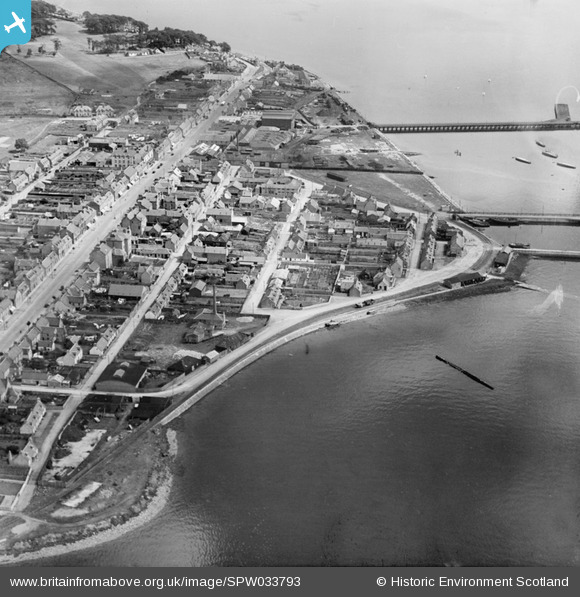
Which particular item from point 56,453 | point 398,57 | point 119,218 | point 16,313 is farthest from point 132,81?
point 56,453

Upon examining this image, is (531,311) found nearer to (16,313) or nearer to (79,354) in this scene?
(79,354)

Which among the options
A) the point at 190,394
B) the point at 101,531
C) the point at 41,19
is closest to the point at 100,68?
the point at 41,19

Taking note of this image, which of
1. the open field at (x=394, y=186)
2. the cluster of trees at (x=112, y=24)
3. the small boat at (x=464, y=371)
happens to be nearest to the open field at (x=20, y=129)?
the open field at (x=394, y=186)

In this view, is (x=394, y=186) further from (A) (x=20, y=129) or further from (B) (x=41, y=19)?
(B) (x=41, y=19)

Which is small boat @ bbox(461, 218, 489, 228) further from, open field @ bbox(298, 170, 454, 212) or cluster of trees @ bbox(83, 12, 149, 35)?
cluster of trees @ bbox(83, 12, 149, 35)

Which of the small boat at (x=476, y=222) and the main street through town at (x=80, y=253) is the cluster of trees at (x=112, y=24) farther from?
the small boat at (x=476, y=222)

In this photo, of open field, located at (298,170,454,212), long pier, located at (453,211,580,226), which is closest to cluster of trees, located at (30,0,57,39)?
open field, located at (298,170,454,212)

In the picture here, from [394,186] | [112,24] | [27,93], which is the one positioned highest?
[112,24]
